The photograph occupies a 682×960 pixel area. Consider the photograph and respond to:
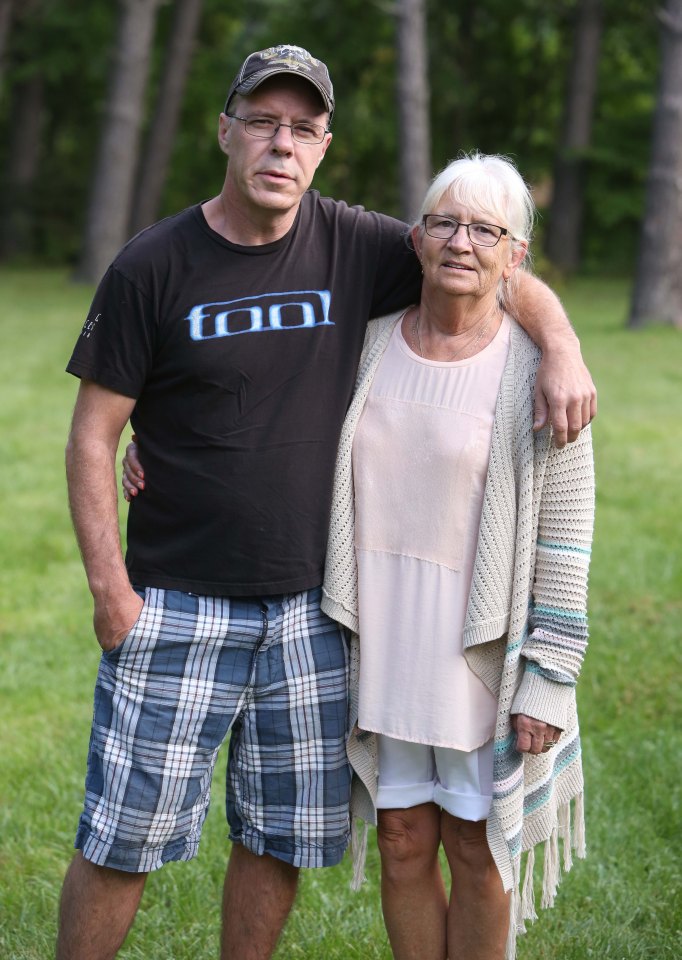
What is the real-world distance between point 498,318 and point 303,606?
0.86m

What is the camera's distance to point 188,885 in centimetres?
374

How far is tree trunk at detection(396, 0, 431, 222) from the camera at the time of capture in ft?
55.3

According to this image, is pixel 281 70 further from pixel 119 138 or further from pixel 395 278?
pixel 119 138

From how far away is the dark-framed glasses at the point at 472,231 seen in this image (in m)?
2.78

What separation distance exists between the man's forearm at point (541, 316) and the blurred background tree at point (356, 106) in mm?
18643

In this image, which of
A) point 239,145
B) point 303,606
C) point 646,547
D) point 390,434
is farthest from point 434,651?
point 646,547

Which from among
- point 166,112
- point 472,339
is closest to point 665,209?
point 166,112

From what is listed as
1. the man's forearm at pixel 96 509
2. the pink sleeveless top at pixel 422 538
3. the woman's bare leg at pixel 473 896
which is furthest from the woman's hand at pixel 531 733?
the man's forearm at pixel 96 509

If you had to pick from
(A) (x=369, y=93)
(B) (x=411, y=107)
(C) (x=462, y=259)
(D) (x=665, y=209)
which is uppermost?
(A) (x=369, y=93)

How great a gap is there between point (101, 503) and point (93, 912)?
3.27 feet

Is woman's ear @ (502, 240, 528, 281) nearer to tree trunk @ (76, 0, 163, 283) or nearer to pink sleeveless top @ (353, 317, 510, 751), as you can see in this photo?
pink sleeveless top @ (353, 317, 510, 751)

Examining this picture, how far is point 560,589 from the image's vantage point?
108 inches

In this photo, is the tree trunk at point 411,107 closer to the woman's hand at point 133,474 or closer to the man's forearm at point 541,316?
the man's forearm at point 541,316

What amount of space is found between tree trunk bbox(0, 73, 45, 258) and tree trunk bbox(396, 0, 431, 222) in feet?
41.9
